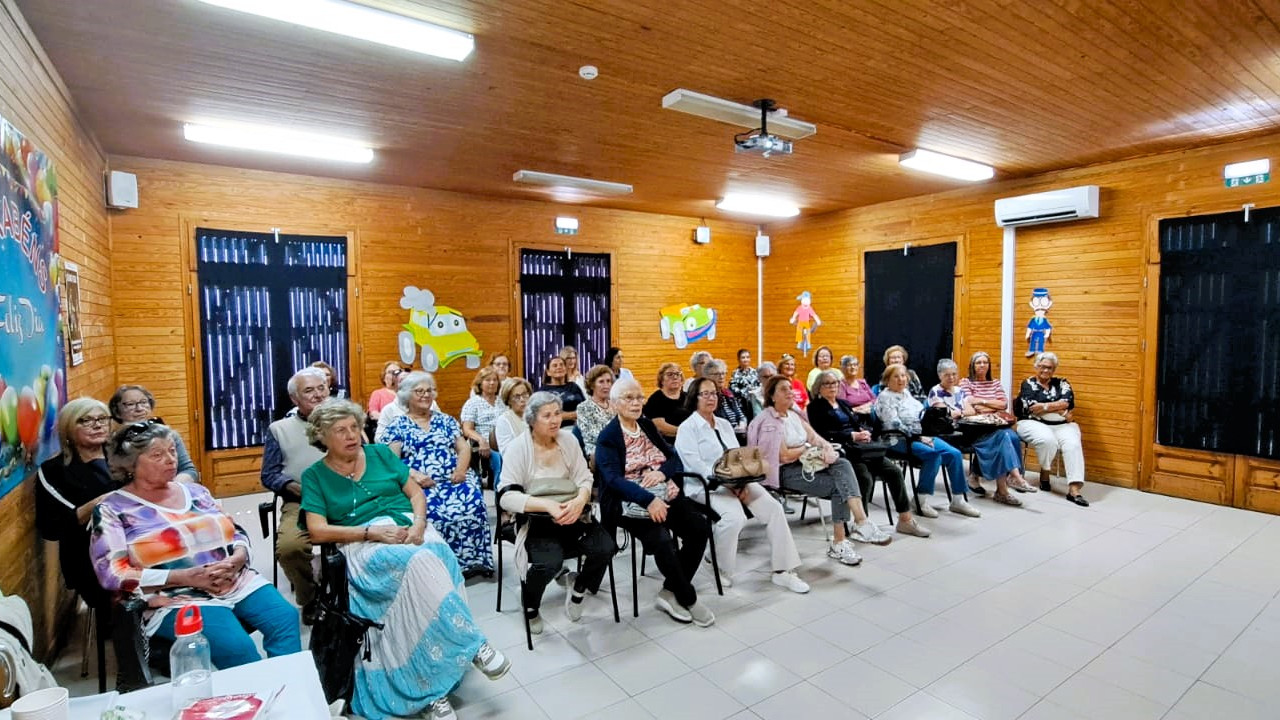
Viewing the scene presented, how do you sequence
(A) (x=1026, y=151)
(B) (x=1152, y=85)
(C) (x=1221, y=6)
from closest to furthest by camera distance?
(C) (x=1221, y=6), (B) (x=1152, y=85), (A) (x=1026, y=151)

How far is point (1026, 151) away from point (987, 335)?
1.95 metres

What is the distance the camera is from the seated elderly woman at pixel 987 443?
517cm

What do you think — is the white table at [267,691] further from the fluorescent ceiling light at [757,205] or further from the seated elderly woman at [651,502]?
the fluorescent ceiling light at [757,205]

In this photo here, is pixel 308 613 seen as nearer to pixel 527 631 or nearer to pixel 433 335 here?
pixel 527 631

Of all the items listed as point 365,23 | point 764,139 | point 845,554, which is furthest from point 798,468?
point 365,23

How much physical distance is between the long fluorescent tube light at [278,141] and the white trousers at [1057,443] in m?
5.95

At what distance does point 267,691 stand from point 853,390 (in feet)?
16.7

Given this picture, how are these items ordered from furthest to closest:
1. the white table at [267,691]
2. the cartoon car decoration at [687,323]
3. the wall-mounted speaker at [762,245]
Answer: the wall-mounted speaker at [762,245] → the cartoon car decoration at [687,323] → the white table at [267,691]

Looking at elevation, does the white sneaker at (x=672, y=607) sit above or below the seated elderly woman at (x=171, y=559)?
below

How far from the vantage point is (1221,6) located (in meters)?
2.92

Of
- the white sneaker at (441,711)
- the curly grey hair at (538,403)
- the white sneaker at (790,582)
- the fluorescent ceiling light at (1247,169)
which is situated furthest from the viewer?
the fluorescent ceiling light at (1247,169)

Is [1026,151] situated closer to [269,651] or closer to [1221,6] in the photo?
[1221,6]

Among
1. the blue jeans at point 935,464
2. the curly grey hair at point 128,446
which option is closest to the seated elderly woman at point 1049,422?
the blue jeans at point 935,464

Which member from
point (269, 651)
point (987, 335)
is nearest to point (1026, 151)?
point (987, 335)
